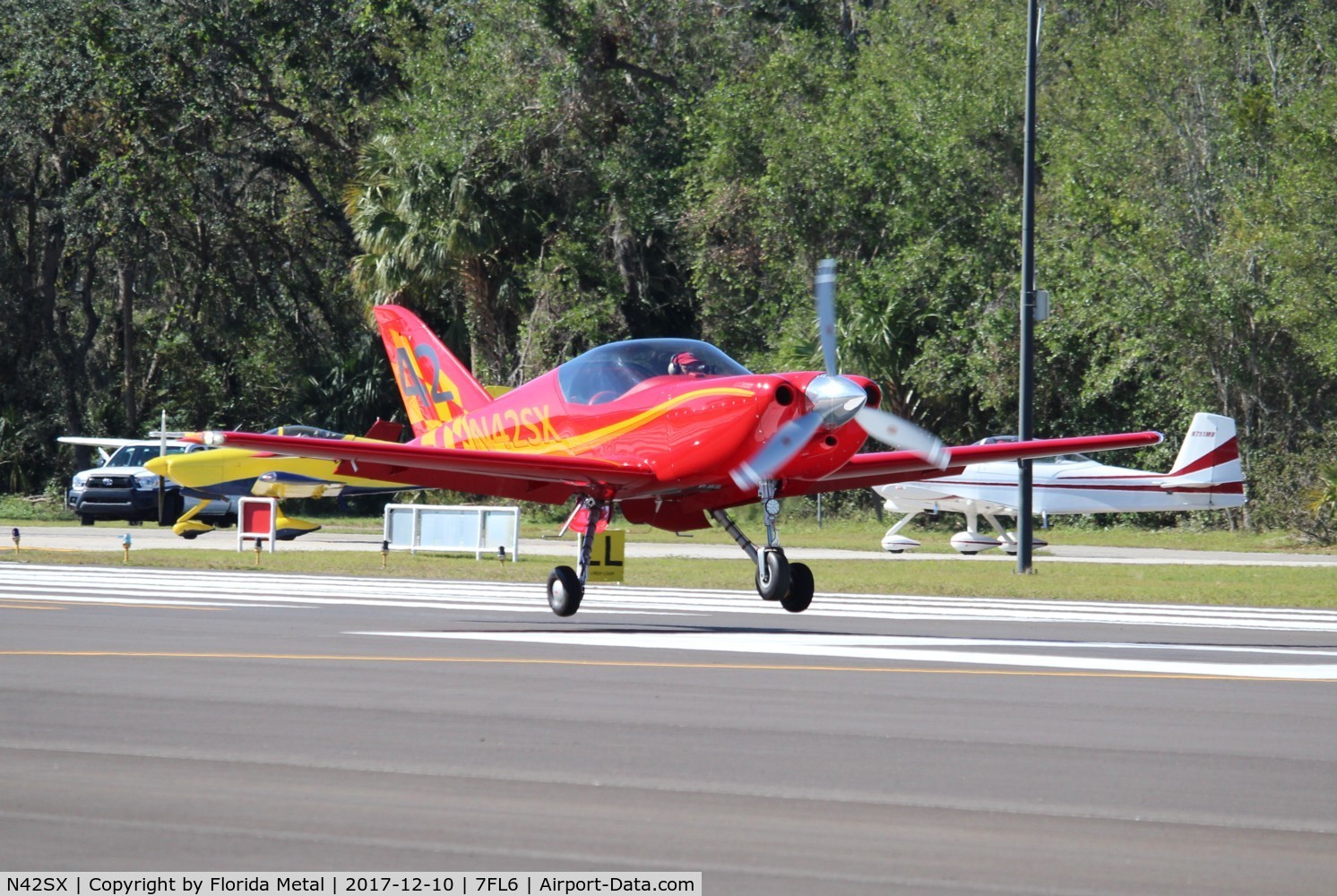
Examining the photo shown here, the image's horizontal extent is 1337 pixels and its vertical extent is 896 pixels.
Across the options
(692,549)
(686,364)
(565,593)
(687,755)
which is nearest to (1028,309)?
(692,549)

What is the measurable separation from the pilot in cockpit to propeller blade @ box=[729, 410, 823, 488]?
1352 millimetres

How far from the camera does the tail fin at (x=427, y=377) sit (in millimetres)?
18297

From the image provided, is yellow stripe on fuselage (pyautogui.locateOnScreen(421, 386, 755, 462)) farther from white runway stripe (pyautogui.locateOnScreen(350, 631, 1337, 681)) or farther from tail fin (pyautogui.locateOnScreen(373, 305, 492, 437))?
white runway stripe (pyautogui.locateOnScreen(350, 631, 1337, 681))

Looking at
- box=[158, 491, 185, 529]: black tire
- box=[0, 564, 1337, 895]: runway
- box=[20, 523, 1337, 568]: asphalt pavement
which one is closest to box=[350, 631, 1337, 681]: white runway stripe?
box=[0, 564, 1337, 895]: runway

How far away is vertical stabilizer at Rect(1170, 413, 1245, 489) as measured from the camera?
27.8 meters

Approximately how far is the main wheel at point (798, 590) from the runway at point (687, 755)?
14.7 inches

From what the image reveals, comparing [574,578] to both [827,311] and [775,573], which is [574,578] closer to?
[775,573]

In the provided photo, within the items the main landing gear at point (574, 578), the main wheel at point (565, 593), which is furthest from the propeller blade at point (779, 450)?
the main wheel at point (565, 593)

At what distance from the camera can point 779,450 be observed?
1316 cm

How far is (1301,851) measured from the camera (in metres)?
5.41

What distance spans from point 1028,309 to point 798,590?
34.4 ft

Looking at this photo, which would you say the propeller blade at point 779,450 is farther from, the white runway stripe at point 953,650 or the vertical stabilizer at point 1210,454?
the vertical stabilizer at point 1210,454

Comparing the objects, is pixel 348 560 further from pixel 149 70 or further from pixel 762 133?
pixel 149 70

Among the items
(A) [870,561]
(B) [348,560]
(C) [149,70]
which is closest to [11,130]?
(C) [149,70]
